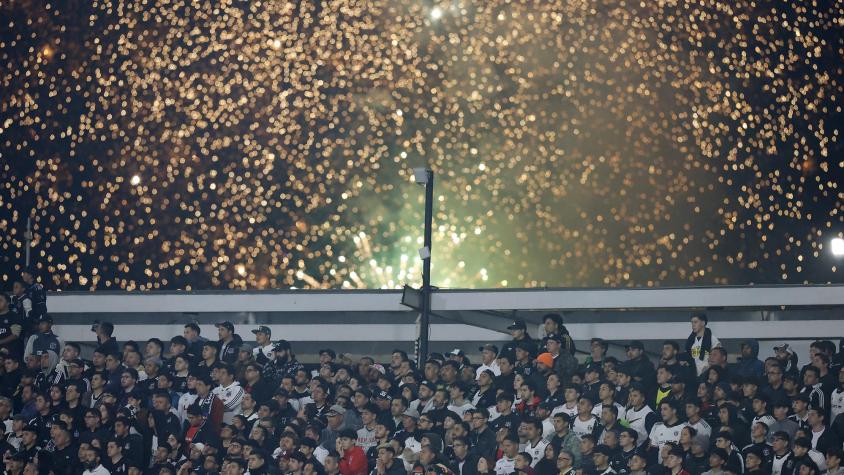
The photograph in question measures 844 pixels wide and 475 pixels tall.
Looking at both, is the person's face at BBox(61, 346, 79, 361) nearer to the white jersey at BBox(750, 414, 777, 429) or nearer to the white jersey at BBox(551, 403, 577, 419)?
the white jersey at BBox(551, 403, 577, 419)

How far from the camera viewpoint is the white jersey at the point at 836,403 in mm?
14047

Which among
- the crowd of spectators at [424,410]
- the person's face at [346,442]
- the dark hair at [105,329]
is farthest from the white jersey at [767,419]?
the dark hair at [105,329]

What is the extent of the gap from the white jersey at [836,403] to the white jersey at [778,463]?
1.22 m

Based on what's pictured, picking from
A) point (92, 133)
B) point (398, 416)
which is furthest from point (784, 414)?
point (92, 133)

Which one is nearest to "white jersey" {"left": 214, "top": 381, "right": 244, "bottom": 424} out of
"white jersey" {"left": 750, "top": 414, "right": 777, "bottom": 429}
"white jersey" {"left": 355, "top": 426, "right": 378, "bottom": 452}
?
"white jersey" {"left": 355, "top": 426, "right": 378, "bottom": 452}

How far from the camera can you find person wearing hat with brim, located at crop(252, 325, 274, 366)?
17.5 meters

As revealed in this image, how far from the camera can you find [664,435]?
13.8 m

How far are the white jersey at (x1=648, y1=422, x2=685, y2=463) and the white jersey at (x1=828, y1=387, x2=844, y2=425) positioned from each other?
1.54 meters

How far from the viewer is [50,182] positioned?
3697cm

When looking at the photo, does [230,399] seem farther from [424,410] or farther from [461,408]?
[461,408]

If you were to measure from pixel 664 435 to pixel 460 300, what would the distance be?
5.08 meters

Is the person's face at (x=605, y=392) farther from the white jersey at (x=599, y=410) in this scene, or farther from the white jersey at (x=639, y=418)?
the white jersey at (x=639, y=418)

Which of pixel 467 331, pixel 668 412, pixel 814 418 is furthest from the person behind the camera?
pixel 467 331

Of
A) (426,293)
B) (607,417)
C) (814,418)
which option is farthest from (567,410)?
(426,293)
